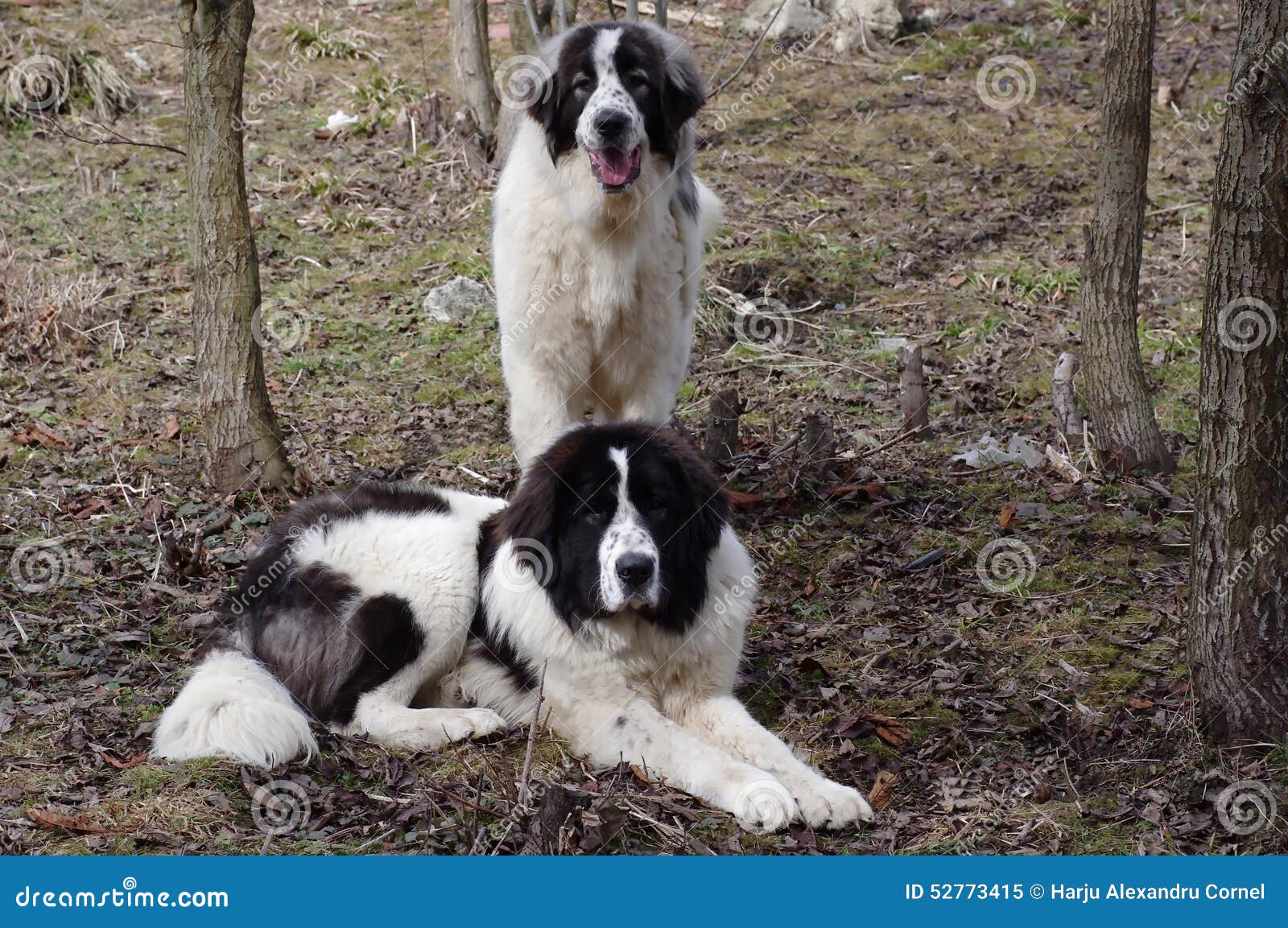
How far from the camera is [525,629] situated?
4.50 metres

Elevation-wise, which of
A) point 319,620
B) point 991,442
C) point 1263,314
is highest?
point 1263,314

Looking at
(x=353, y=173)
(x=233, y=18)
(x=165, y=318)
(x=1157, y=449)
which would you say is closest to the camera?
(x=233, y=18)

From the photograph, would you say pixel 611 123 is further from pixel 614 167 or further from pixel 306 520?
pixel 306 520

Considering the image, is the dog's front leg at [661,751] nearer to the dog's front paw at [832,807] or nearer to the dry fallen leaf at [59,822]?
the dog's front paw at [832,807]

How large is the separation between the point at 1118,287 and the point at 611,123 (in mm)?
2929

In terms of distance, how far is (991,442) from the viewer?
6.72m

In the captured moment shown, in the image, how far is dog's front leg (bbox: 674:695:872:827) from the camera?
3.80 metres

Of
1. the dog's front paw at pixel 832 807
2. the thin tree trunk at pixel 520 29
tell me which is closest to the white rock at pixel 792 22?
the thin tree trunk at pixel 520 29

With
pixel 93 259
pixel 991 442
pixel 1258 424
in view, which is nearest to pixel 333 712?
pixel 1258 424

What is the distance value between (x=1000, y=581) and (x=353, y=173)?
23.9 ft

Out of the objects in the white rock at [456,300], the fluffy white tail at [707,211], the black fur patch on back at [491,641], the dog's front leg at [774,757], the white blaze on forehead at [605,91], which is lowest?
the dog's front leg at [774,757]

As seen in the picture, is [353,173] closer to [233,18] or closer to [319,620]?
[233,18]

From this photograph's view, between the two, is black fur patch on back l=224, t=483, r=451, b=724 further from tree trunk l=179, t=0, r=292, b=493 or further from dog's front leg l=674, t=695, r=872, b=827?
tree trunk l=179, t=0, r=292, b=493

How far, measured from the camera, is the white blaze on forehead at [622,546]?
161 inches
